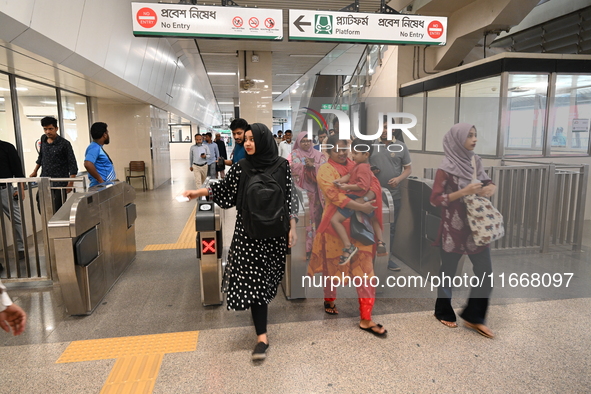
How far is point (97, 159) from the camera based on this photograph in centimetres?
409

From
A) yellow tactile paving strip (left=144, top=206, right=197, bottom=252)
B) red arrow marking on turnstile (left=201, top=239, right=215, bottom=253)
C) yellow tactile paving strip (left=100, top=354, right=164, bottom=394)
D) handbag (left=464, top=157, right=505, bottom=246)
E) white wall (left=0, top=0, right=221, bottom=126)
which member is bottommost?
yellow tactile paving strip (left=100, top=354, right=164, bottom=394)

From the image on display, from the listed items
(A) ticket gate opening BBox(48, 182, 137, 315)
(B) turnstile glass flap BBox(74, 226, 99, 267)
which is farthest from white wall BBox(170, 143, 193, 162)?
(B) turnstile glass flap BBox(74, 226, 99, 267)

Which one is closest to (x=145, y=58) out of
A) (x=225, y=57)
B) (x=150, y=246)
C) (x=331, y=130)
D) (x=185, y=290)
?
(x=225, y=57)

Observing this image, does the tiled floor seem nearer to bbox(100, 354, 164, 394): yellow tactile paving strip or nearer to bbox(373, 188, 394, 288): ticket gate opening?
bbox(100, 354, 164, 394): yellow tactile paving strip

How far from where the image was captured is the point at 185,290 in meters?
3.64

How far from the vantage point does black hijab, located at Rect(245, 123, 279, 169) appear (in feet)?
7.73

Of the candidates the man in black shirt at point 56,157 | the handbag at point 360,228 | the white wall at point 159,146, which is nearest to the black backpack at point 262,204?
the handbag at point 360,228

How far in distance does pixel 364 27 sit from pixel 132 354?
434cm

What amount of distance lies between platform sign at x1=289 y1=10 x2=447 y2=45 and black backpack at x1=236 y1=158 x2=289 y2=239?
288cm

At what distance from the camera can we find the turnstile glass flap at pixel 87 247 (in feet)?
9.86

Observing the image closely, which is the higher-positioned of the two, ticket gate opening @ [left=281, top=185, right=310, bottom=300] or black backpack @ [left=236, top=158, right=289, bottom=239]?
black backpack @ [left=236, top=158, right=289, bottom=239]

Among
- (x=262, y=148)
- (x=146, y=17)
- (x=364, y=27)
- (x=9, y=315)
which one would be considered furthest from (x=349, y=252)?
(x=146, y=17)

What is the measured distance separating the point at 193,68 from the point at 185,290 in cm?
1049

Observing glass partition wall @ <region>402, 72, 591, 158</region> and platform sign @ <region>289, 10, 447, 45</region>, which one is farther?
glass partition wall @ <region>402, 72, 591, 158</region>
